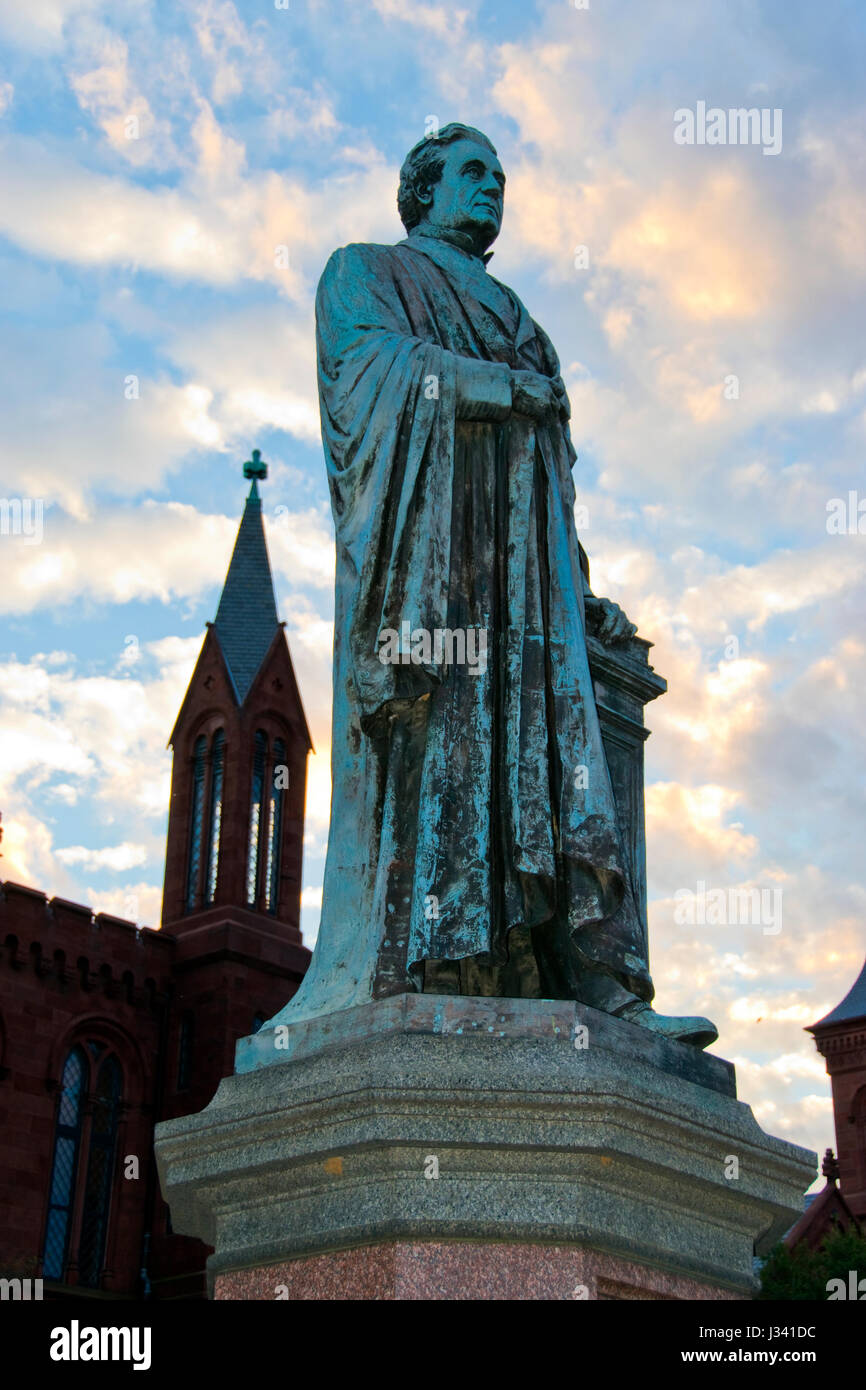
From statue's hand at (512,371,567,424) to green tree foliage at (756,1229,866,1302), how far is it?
28132 millimetres

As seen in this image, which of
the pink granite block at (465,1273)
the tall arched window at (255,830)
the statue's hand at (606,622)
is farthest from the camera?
the tall arched window at (255,830)

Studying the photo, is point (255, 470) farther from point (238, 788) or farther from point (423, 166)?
point (423, 166)

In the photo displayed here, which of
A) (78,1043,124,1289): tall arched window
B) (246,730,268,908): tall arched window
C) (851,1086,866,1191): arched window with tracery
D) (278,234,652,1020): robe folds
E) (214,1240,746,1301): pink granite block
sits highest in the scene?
(246,730,268,908): tall arched window

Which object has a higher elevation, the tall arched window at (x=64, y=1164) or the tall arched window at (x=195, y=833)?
the tall arched window at (x=195, y=833)

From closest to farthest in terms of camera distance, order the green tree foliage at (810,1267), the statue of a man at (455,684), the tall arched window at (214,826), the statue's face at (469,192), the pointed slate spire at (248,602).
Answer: the statue of a man at (455,684), the statue's face at (469,192), the green tree foliage at (810,1267), the tall arched window at (214,826), the pointed slate spire at (248,602)

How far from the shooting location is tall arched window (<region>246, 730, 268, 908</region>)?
1699 inches

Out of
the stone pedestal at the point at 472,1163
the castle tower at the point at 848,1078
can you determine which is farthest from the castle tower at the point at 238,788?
the stone pedestal at the point at 472,1163

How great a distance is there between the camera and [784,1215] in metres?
4.72

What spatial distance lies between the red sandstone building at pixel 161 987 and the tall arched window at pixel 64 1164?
4cm

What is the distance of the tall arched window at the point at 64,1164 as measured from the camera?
37.4 meters

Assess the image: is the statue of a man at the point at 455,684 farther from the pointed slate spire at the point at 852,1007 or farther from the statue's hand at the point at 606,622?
the pointed slate spire at the point at 852,1007

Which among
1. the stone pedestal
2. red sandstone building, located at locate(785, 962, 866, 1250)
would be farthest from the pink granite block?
red sandstone building, located at locate(785, 962, 866, 1250)

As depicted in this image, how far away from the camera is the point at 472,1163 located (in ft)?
13.3

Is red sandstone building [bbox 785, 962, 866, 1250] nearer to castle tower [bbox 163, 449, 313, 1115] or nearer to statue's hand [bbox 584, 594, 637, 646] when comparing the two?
castle tower [bbox 163, 449, 313, 1115]
